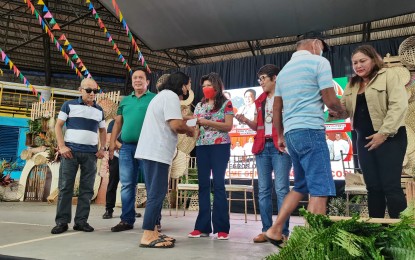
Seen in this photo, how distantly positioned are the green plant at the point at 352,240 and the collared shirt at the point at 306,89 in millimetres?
876

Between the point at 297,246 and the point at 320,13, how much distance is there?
5.93 meters

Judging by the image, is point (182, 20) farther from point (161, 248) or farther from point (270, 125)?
point (161, 248)

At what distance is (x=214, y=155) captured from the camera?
2465 mm

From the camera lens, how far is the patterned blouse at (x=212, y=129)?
8.09 ft

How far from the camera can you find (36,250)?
6.00ft

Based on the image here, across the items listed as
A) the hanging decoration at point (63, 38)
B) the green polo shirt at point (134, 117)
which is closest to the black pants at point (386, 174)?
the green polo shirt at point (134, 117)

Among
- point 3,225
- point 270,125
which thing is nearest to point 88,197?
point 3,225

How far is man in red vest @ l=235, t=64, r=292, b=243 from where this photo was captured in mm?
2402

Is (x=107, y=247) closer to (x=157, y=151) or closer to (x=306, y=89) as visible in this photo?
(x=157, y=151)

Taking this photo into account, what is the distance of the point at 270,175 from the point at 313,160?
919mm

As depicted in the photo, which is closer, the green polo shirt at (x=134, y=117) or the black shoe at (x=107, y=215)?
the green polo shirt at (x=134, y=117)

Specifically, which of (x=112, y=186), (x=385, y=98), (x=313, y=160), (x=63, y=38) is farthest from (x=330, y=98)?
(x=63, y=38)

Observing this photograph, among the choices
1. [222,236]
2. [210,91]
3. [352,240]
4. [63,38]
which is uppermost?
[63,38]

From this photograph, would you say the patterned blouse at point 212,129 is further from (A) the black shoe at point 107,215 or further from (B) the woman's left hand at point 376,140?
(A) the black shoe at point 107,215
